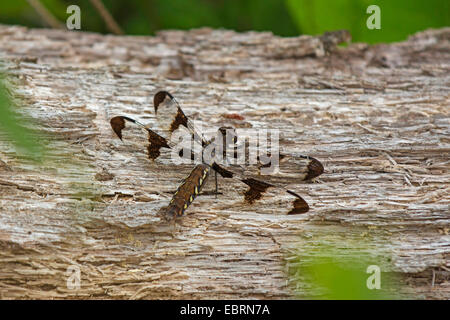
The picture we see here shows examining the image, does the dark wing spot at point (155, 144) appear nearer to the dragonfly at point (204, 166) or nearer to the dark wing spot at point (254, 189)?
the dragonfly at point (204, 166)

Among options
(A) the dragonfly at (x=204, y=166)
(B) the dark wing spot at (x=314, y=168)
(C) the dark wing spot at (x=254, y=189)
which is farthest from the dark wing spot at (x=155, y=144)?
(B) the dark wing spot at (x=314, y=168)

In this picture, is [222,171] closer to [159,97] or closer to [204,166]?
[204,166]

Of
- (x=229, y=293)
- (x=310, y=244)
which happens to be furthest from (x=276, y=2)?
(x=229, y=293)

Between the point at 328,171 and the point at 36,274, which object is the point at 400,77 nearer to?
the point at 328,171

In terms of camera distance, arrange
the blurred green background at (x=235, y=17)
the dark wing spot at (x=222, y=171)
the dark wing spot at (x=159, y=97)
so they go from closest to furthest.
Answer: the dark wing spot at (x=222, y=171) < the dark wing spot at (x=159, y=97) < the blurred green background at (x=235, y=17)

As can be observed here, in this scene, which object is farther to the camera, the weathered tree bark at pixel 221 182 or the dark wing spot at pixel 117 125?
→ the dark wing spot at pixel 117 125
